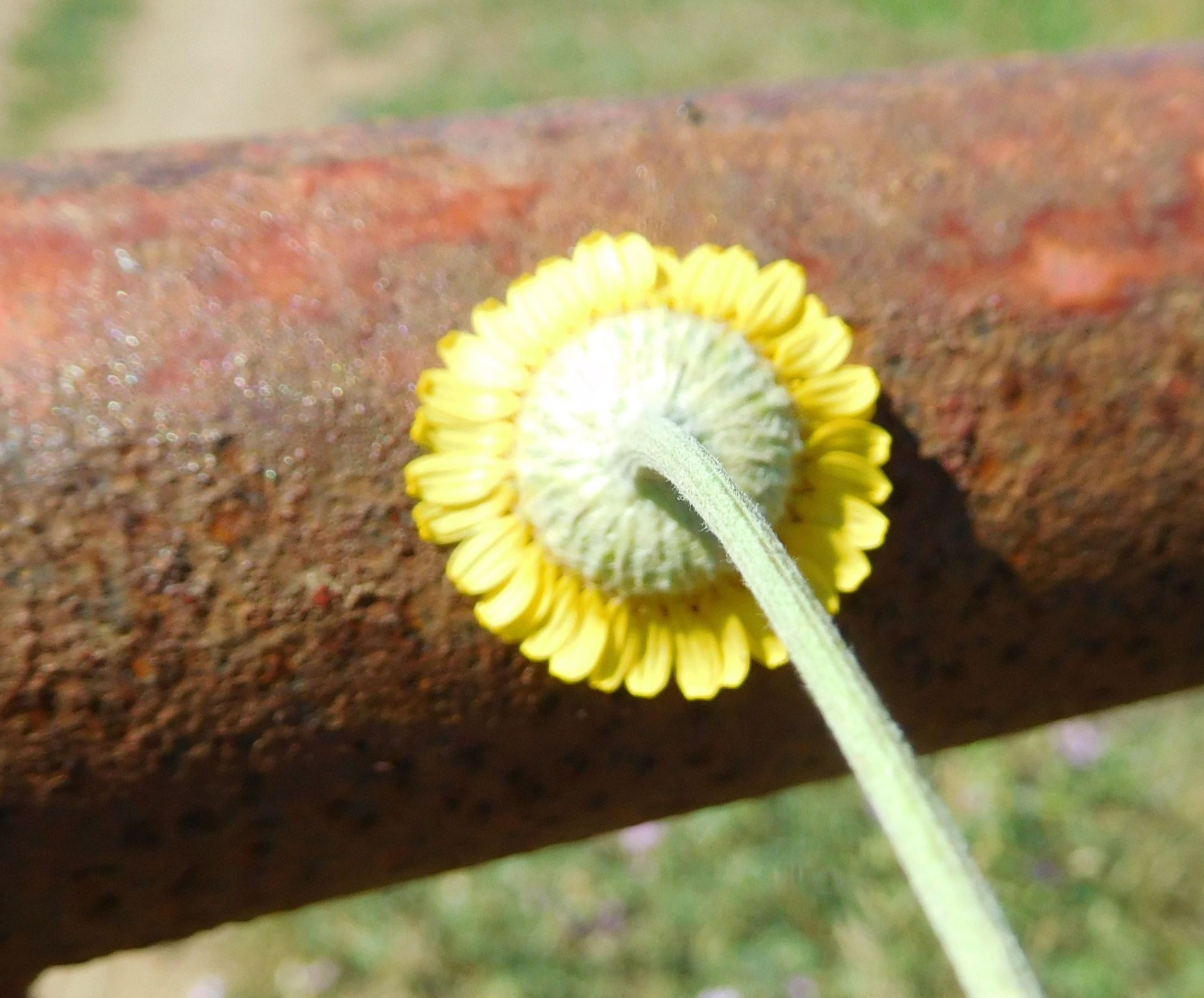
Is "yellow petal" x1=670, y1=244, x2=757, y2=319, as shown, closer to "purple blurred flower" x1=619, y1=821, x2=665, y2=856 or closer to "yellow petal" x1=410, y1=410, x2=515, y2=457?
"yellow petal" x1=410, y1=410, x2=515, y2=457

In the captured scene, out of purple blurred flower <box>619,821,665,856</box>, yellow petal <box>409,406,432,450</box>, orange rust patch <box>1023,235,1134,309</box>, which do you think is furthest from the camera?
purple blurred flower <box>619,821,665,856</box>

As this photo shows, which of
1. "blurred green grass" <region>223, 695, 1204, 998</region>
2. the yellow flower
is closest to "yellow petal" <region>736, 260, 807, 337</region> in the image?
the yellow flower

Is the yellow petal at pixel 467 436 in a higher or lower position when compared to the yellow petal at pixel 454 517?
higher

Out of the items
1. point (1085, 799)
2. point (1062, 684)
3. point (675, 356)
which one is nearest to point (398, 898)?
point (1085, 799)

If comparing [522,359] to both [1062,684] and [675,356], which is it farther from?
[1062,684]

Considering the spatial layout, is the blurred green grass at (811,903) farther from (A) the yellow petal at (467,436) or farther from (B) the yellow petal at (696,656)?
(A) the yellow petal at (467,436)

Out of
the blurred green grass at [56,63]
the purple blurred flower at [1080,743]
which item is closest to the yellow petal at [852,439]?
the purple blurred flower at [1080,743]
